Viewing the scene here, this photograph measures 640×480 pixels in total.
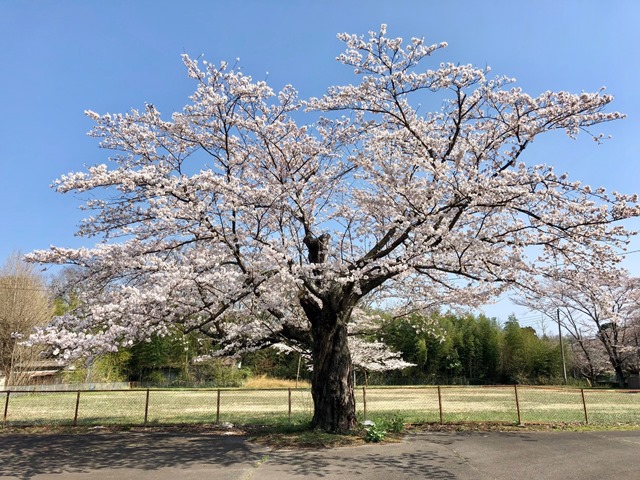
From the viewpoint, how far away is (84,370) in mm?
33594

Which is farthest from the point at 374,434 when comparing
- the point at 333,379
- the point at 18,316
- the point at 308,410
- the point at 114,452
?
the point at 18,316

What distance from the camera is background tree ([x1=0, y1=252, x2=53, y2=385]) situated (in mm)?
27188

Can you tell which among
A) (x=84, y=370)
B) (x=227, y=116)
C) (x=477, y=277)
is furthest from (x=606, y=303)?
(x=84, y=370)

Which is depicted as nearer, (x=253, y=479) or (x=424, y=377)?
(x=253, y=479)

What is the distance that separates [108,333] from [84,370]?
3198 cm

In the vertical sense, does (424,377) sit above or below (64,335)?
below

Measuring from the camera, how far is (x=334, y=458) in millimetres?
6812

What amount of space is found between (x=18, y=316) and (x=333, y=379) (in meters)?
26.7

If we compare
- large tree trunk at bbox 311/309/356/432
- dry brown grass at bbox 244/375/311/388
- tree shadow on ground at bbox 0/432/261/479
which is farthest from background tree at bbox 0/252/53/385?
large tree trunk at bbox 311/309/356/432

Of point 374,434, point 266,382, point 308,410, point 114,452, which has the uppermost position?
point 374,434

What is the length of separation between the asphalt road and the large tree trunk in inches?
42.6

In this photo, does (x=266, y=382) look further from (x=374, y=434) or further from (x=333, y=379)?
(x=374, y=434)

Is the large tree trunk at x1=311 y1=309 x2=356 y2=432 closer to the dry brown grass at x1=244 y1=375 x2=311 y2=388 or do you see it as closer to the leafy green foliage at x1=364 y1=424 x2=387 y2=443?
the leafy green foliage at x1=364 y1=424 x2=387 y2=443

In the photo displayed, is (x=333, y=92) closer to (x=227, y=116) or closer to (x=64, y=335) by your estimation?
(x=227, y=116)
